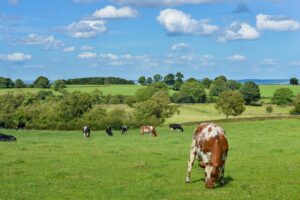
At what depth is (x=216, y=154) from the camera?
1702cm

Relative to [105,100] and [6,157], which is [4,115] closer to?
[105,100]

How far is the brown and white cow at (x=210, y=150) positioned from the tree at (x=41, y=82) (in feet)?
501

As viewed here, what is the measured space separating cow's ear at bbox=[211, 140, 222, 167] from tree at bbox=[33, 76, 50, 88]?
15384 centimetres

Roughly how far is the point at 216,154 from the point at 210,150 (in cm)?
31

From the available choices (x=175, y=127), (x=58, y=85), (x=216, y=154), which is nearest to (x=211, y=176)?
(x=216, y=154)

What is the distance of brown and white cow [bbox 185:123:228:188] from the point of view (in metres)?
16.9

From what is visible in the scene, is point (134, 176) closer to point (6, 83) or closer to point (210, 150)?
point (210, 150)

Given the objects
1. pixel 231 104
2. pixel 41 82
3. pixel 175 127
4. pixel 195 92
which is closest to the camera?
pixel 175 127

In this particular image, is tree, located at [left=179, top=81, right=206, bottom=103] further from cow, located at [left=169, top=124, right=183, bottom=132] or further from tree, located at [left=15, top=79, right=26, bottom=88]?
cow, located at [left=169, top=124, right=183, bottom=132]

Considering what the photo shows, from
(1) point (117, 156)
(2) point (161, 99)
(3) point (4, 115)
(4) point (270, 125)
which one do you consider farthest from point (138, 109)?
(1) point (117, 156)

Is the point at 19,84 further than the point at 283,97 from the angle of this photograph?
Yes

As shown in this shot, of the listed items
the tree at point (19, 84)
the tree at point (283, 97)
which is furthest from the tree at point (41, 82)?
the tree at point (283, 97)

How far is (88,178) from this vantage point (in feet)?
65.0

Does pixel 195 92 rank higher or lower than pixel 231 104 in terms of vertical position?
higher
